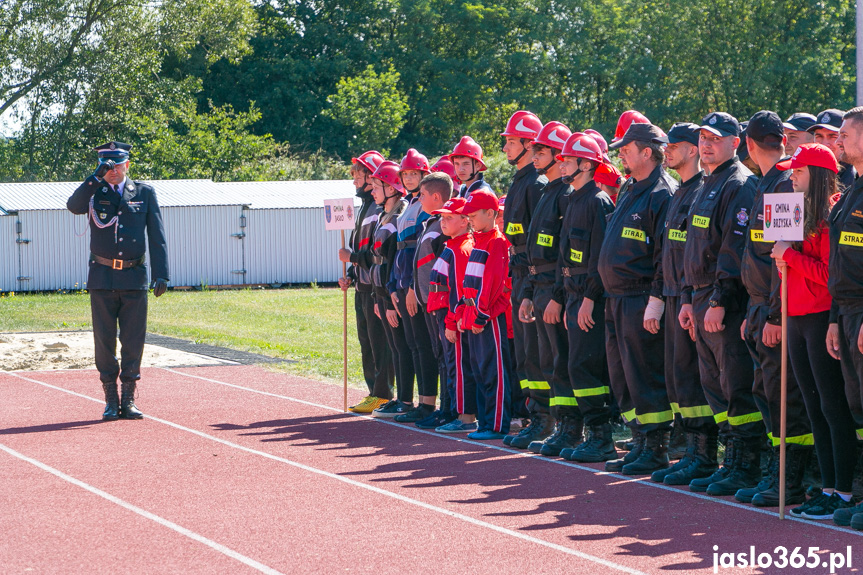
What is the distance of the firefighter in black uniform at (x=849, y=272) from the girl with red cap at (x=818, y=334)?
21cm

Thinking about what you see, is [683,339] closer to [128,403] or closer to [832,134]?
[832,134]

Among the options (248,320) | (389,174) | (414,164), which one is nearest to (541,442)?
(414,164)

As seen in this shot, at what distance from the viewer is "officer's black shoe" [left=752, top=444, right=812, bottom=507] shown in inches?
273

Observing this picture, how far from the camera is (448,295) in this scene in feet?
32.6

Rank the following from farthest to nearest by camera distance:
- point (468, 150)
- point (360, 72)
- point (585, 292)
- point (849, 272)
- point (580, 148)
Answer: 1. point (360, 72)
2. point (468, 150)
3. point (580, 148)
4. point (585, 292)
5. point (849, 272)

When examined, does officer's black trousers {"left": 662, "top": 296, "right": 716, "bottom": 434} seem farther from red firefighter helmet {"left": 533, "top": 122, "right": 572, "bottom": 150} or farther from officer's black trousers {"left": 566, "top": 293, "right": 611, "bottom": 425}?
red firefighter helmet {"left": 533, "top": 122, "right": 572, "bottom": 150}

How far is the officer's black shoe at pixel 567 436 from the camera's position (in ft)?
29.0

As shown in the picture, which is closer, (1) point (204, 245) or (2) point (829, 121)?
(2) point (829, 121)

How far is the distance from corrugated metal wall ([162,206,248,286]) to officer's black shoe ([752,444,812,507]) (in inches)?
1066

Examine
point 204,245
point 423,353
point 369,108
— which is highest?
point 369,108

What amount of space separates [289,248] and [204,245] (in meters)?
2.58

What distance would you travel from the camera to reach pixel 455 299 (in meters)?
9.81

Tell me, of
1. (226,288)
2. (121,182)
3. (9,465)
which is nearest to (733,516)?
(9,465)

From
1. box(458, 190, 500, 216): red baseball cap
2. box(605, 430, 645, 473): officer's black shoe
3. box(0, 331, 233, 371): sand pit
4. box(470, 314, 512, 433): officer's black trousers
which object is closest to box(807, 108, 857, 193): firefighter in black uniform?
box(605, 430, 645, 473): officer's black shoe
